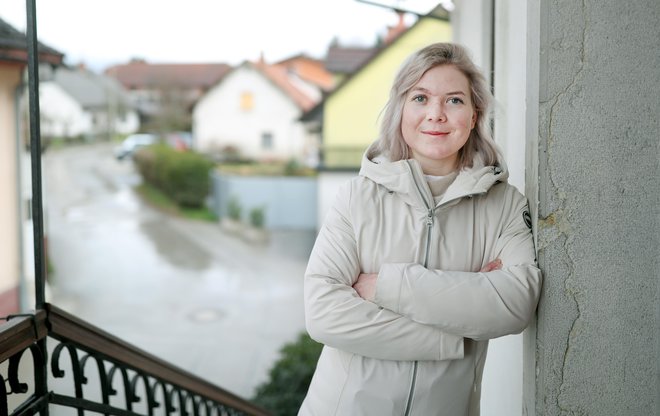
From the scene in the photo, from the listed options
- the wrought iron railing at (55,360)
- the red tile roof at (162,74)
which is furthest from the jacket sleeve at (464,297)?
the red tile roof at (162,74)

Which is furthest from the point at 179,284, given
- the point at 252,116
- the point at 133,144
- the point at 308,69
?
the point at 308,69

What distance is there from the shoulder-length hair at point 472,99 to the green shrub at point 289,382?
431 cm

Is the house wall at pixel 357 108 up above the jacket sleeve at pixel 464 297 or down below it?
above

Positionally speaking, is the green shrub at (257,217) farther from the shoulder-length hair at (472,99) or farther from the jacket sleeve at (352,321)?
the jacket sleeve at (352,321)

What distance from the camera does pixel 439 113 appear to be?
1.44 meters

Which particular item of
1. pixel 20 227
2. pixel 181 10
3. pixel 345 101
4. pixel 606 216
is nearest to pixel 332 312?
pixel 606 216

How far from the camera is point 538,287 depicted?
133 centimetres

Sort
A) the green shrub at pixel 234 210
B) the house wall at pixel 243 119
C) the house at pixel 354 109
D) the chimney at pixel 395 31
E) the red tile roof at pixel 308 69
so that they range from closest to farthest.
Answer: the chimney at pixel 395 31 → the house at pixel 354 109 → the green shrub at pixel 234 210 → the house wall at pixel 243 119 → the red tile roof at pixel 308 69

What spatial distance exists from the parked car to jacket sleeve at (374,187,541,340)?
95.7 feet

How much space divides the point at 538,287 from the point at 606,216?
7.7 inches

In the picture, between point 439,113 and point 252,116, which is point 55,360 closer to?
point 439,113

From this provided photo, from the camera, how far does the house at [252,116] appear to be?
27.3m

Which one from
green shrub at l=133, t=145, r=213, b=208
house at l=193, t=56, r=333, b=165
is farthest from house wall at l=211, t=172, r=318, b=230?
house at l=193, t=56, r=333, b=165

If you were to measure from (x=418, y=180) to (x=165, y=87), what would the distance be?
3330 centimetres
